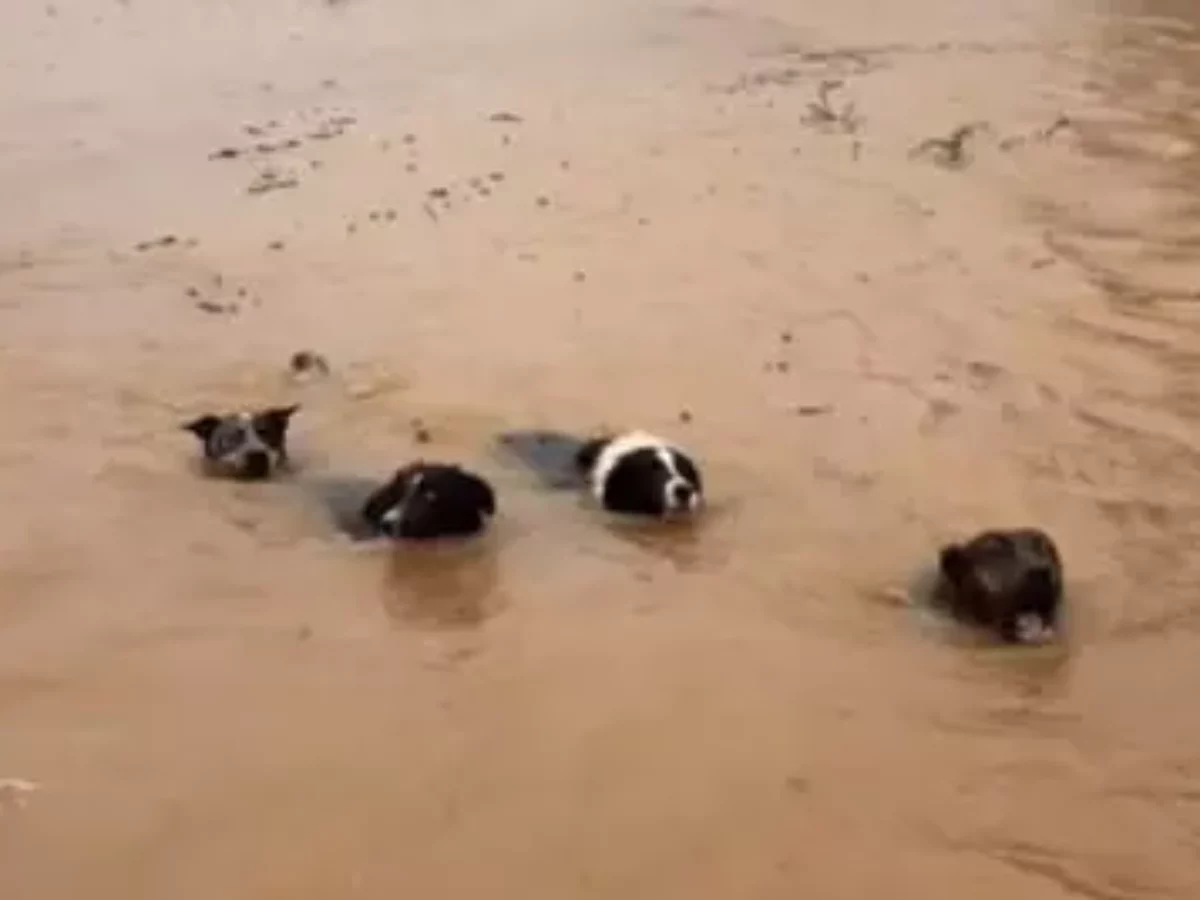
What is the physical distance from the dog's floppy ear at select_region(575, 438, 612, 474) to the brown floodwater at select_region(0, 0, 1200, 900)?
8.0 inches

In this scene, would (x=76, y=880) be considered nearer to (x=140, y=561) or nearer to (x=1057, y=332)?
(x=140, y=561)

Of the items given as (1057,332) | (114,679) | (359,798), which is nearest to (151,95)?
(1057,332)

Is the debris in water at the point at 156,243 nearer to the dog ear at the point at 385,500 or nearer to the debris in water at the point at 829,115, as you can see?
the dog ear at the point at 385,500

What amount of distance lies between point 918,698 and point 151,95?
801cm

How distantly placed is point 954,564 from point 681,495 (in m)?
1.03

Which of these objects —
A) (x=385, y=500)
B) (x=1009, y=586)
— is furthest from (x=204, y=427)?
(x=1009, y=586)

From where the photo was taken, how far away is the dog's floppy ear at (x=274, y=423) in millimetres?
7961

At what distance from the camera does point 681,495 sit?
7.69 metres

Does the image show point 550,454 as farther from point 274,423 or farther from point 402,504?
point 274,423

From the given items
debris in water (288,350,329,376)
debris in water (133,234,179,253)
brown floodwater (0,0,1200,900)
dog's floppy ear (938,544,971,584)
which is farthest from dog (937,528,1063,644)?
debris in water (133,234,179,253)

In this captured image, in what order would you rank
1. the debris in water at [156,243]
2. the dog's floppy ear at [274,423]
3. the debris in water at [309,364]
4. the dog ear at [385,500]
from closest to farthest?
1. the dog ear at [385,500]
2. the dog's floppy ear at [274,423]
3. the debris in water at [309,364]
4. the debris in water at [156,243]

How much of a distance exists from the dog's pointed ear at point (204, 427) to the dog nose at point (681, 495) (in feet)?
5.30

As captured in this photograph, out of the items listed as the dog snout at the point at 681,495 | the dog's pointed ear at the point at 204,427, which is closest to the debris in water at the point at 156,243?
the dog's pointed ear at the point at 204,427

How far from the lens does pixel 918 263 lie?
33.8 feet
